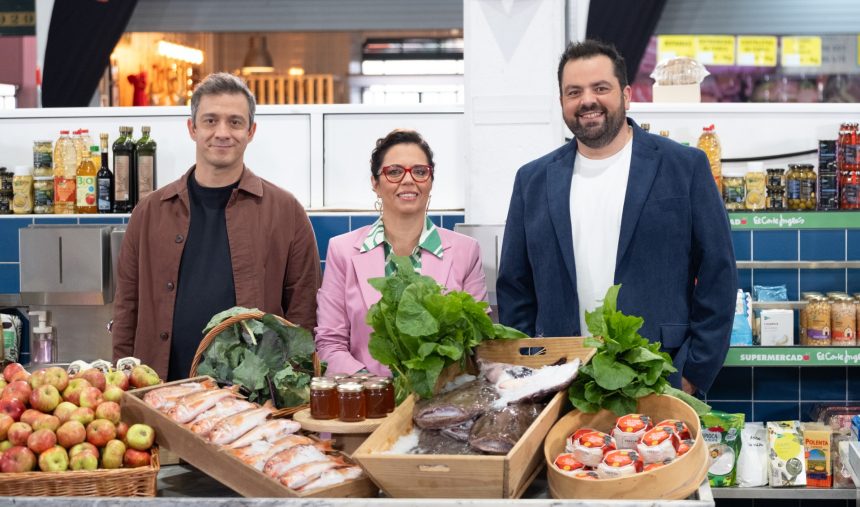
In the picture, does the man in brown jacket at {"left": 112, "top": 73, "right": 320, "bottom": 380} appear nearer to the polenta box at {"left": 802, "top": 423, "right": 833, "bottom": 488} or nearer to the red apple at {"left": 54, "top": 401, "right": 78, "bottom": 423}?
the red apple at {"left": 54, "top": 401, "right": 78, "bottom": 423}

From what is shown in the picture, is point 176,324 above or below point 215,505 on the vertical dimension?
above

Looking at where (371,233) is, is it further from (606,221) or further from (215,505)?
(215,505)

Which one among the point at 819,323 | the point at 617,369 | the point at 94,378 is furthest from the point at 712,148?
the point at 94,378

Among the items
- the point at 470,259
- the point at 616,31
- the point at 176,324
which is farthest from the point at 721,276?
the point at 616,31

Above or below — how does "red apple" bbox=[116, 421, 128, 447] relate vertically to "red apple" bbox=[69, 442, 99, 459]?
→ above

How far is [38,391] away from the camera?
2262mm

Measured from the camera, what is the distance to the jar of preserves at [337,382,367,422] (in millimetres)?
2311

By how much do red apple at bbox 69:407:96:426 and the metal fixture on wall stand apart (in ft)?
25.6

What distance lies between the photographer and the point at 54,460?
2123 mm

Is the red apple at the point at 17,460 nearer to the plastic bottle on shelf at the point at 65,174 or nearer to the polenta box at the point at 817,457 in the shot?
the plastic bottle on shelf at the point at 65,174

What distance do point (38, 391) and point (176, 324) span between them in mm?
1052

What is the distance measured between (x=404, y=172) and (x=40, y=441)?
1386mm

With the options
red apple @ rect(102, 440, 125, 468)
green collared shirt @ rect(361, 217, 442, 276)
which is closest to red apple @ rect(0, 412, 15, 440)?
red apple @ rect(102, 440, 125, 468)

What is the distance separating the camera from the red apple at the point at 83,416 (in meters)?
2.21
